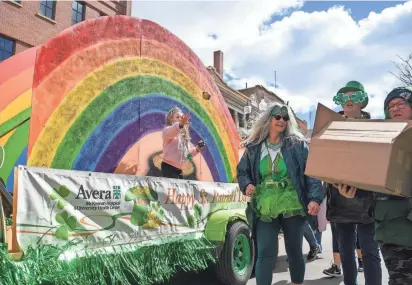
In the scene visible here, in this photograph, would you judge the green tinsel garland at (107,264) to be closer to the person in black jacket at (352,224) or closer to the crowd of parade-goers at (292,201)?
the crowd of parade-goers at (292,201)

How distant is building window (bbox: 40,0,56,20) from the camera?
62.0 ft

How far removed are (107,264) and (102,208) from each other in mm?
409

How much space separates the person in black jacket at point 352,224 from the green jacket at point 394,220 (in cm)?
65

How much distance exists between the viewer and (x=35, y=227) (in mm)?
2363

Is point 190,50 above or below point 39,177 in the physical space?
above

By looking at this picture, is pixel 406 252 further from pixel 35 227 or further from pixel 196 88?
pixel 196 88

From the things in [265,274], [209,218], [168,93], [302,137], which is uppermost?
[168,93]

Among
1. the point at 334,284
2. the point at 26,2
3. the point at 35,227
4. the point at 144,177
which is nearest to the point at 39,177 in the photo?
the point at 35,227

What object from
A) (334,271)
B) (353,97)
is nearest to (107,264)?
(353,97)

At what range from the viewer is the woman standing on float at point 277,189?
119 inches

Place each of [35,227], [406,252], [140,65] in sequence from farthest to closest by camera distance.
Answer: [140,65] < [35,227] < [406,252]

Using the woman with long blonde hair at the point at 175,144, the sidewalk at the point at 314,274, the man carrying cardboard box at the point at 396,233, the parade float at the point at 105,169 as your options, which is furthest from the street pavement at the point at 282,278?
the man carrying cardboard box at the point at 396,233

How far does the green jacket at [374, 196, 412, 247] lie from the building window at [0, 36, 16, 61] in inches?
712

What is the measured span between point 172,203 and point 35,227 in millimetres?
1460
